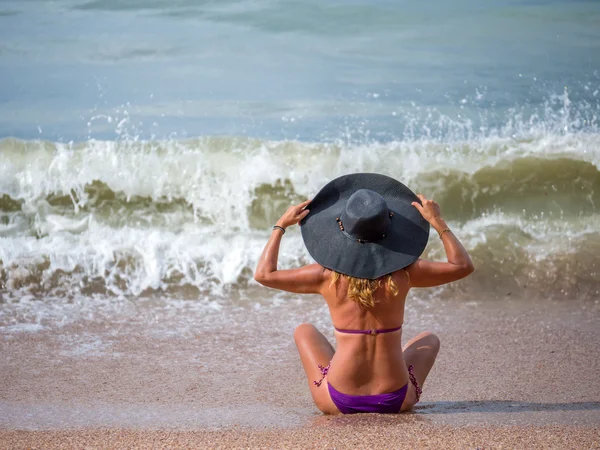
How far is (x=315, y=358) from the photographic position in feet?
9.32

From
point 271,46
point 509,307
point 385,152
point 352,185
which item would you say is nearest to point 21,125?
point 271,46

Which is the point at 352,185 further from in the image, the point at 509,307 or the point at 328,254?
the point at 509,307

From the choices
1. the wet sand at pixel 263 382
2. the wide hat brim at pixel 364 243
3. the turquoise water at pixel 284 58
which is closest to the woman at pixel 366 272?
the wide hat brim at pixel 364 243

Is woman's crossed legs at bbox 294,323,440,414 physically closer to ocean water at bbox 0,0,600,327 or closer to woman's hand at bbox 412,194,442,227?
woman's hand at bbox 412,194,442,227

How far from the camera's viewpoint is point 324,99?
26.0ft

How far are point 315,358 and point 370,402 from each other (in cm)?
28

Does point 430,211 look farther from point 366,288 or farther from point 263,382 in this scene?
point 263,382

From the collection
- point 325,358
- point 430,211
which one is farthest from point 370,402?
point 430,211

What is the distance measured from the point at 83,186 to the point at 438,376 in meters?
3.95

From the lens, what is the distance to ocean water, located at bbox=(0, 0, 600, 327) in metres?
5.46

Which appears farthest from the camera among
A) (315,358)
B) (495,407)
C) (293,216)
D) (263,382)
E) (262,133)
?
(262,133)

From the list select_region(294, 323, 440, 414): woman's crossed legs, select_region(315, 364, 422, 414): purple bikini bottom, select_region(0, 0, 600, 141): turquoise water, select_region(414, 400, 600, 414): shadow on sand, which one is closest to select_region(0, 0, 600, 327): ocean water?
select_region(0, 0, 600, 141): turquoise water

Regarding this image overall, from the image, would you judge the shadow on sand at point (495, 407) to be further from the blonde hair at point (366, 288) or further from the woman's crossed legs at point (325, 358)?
the blonde hair at point (366, 288)

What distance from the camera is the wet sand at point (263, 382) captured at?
245 cm
